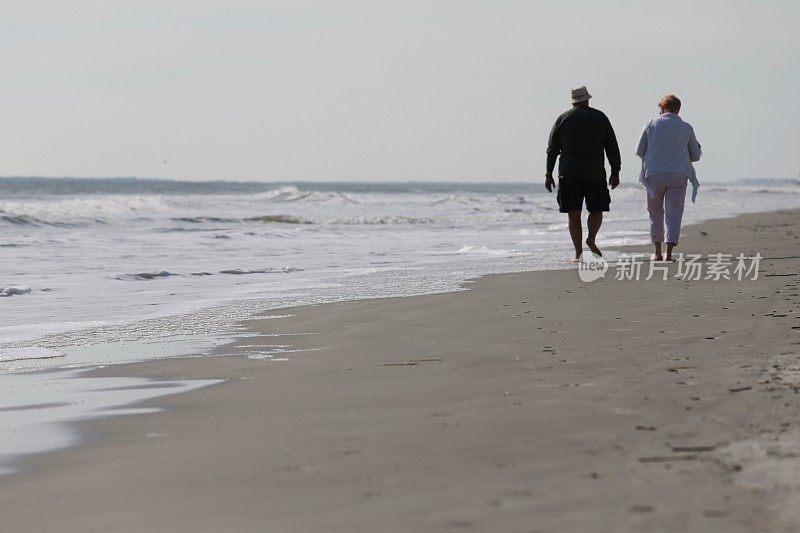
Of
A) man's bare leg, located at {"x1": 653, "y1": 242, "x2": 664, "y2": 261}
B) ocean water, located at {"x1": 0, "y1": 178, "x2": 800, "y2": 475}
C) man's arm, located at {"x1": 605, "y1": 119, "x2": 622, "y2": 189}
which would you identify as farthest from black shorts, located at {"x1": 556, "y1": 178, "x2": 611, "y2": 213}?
man's bare leg, located at {"x1": 653, "y1": 242, "x2": 664, "y2": 261}

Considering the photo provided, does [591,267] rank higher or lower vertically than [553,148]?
lower

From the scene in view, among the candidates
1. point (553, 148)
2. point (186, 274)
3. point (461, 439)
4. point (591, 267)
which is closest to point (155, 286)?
point (186, 274)

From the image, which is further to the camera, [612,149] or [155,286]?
[612,149]

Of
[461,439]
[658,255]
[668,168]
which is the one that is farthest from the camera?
[668,168]

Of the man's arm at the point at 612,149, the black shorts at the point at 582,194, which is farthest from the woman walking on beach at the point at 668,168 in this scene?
the black shorts at the point at 582,194

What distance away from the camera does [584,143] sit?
31.2ft

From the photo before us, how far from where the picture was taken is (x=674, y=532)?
6.61 ft

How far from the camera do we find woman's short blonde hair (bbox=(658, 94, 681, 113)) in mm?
9352

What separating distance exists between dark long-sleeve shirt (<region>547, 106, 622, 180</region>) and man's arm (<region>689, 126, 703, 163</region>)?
62cm

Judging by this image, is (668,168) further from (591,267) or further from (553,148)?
(591,267)

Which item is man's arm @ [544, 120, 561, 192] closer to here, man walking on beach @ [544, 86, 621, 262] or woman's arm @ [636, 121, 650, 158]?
man walking on beach @ [544, 86, 621, 262]

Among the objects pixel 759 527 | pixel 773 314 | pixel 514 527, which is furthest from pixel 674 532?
pixel 773 314

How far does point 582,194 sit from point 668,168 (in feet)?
2.62

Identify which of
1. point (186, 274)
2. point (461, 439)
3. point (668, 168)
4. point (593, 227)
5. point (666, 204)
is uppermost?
point (668, 168)
